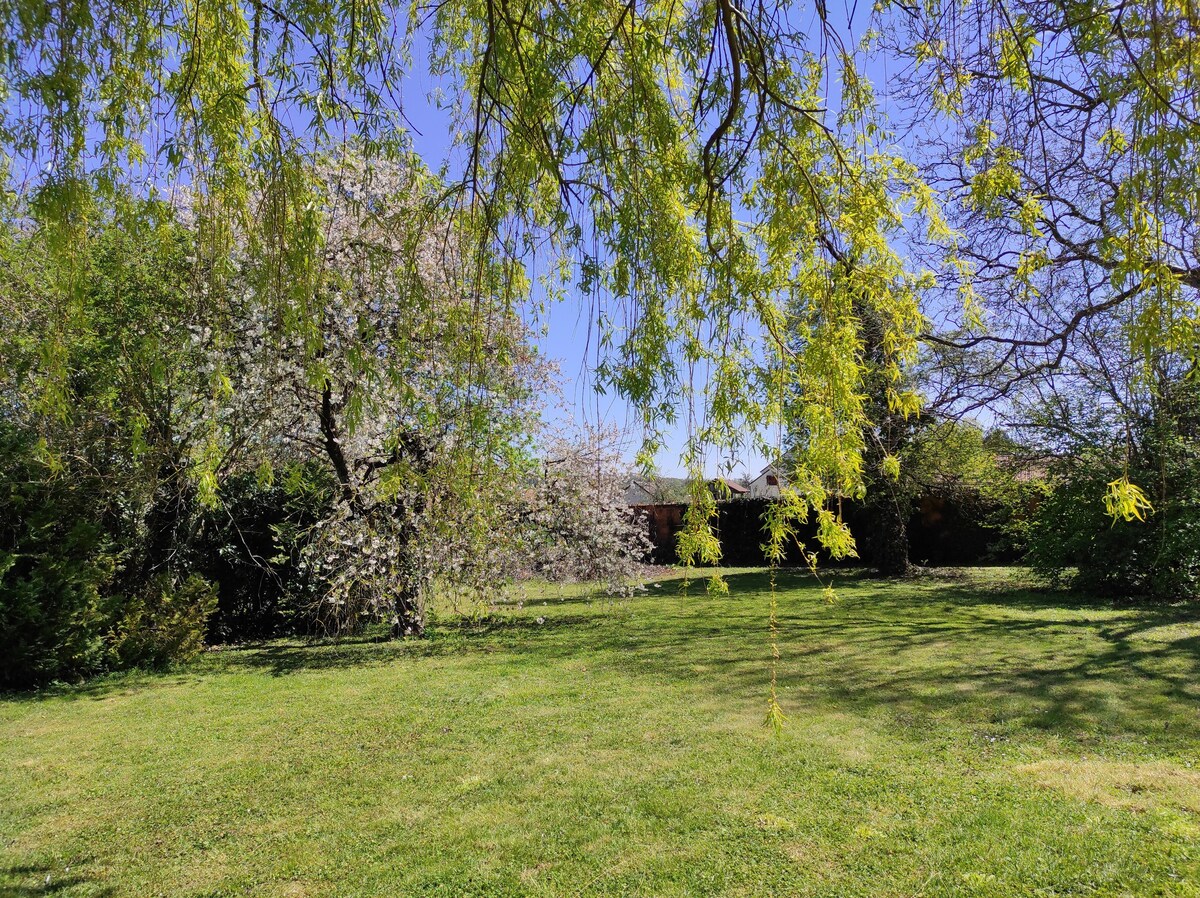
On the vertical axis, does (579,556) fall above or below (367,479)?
below

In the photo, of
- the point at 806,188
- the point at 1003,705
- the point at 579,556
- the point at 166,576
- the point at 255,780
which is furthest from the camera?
Result: the point at 579,556

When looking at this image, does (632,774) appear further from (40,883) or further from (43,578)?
(43,578)

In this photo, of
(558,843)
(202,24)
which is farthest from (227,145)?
(558,843)

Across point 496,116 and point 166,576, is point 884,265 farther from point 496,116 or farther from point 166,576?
point 166,576

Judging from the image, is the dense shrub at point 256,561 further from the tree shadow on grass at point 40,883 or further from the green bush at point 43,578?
the tree shadow on grass at point 40,883

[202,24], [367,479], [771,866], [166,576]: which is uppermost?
[202,24]

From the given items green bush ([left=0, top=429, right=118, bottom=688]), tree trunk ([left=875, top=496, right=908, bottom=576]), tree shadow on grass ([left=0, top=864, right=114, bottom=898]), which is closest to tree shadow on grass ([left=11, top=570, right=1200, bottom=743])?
green bush ([left=0, top=429, right=118, bottom=688])

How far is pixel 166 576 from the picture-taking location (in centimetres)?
859

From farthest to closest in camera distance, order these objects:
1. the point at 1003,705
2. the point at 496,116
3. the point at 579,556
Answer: the point at 579,556, the point at 1003,705, the point at 496,116

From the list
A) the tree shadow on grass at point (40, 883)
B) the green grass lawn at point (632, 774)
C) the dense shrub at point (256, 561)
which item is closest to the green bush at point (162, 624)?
the green grass lawn at point (632, 774)

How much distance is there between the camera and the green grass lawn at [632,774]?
3.36 metres

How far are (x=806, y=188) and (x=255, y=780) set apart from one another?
4593 mm

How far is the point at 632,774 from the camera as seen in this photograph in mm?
4488

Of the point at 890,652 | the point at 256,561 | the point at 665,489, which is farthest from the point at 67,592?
the point at 890,652
